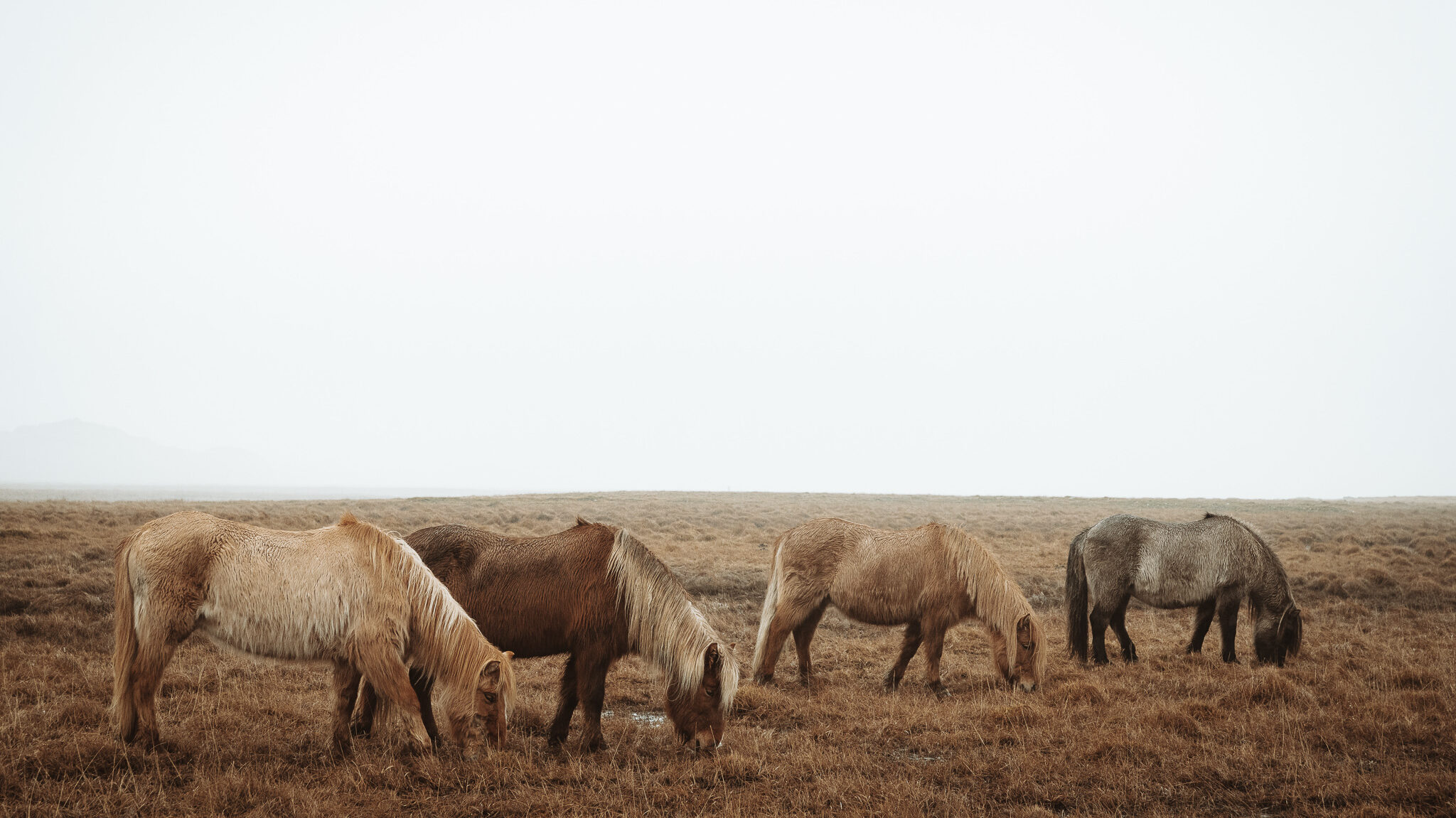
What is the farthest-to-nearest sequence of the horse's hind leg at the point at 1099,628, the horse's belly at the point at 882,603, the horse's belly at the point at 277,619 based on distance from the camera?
the horse's hind leg at the point at 1099,628 < the horse's belly at the point at 882,603 < the horse's belly at the point at 277,619

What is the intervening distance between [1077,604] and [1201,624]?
5.78 feet

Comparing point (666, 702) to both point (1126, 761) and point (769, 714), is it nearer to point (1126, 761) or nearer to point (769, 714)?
point (769, 714)

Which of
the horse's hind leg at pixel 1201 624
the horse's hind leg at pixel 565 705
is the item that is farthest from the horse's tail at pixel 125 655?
the horse's hind leg at pixel 1201 624

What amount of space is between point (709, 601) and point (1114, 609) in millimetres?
7174

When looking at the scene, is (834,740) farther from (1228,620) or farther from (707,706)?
(1228,620)

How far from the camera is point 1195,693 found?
852cm

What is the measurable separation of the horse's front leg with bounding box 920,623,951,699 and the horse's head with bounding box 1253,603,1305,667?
4.42m

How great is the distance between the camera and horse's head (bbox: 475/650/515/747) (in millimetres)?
6242

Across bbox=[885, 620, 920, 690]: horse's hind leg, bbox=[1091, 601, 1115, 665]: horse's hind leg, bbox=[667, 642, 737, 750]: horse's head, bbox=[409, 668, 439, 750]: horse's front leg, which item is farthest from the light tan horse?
bbox=[1091, 601, 1115, 665]: horse's hind leg

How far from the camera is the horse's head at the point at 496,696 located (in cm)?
624

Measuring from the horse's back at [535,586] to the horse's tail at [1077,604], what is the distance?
23.1 feet

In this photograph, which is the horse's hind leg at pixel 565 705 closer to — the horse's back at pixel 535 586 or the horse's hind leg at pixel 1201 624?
the horse's back at pixel 535 586

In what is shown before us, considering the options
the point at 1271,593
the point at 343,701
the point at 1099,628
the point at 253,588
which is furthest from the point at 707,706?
the point at 1271,593

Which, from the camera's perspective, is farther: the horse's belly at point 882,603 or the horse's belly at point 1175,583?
the horse's belly at point 1175,583
